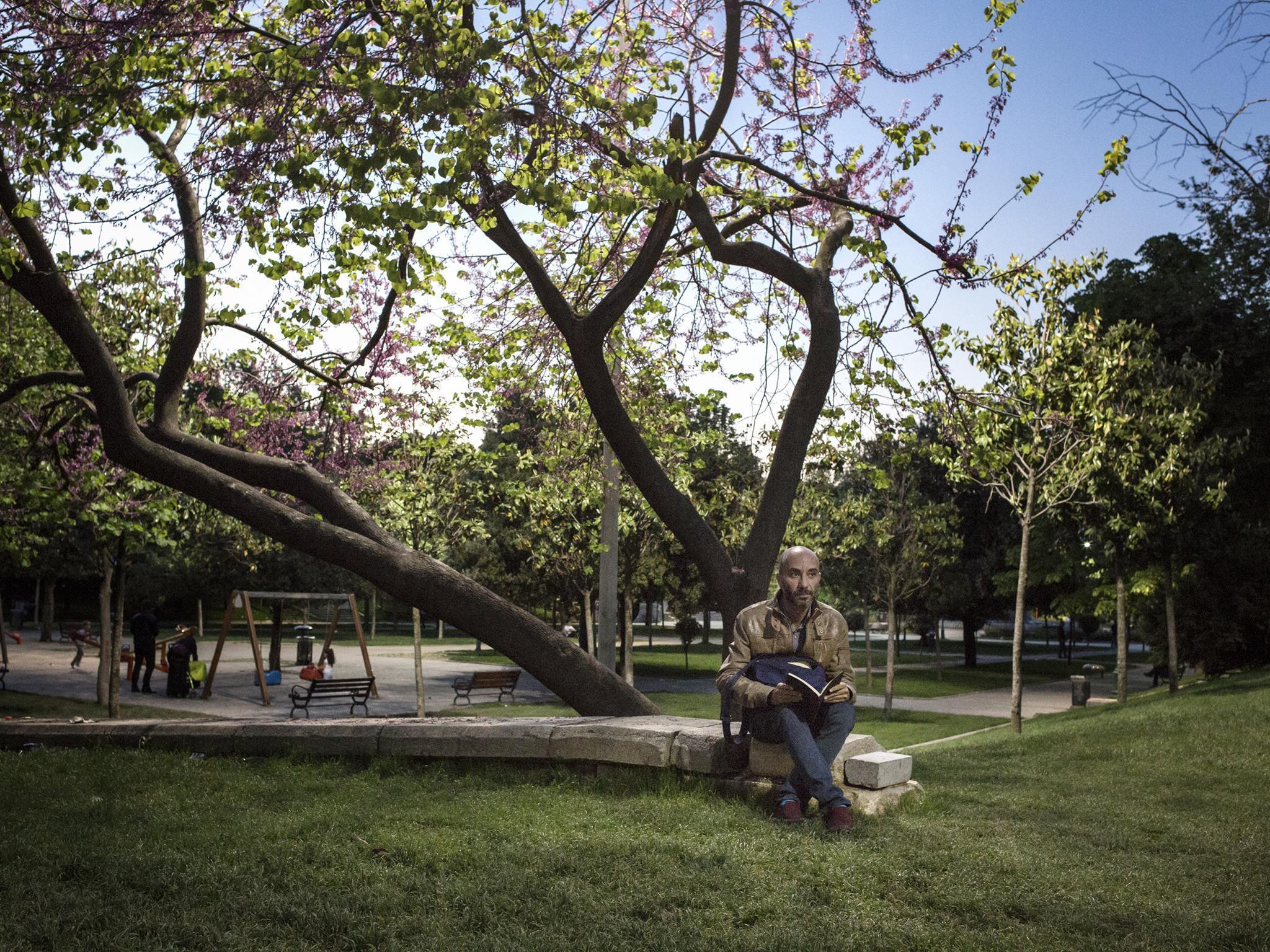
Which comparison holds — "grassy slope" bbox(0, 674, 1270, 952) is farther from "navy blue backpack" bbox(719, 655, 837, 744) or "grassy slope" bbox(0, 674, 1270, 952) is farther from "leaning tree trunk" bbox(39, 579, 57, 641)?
"leaning tree trunk" bbox(39, 579, 57, 641)

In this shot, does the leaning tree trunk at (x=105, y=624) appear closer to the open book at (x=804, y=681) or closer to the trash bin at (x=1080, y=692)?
the open book at (x=804, y=681)

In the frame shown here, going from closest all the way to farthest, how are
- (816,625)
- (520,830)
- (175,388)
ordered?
(520,830) < (816,625) < (175,388)

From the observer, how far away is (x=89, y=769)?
24.4 ft

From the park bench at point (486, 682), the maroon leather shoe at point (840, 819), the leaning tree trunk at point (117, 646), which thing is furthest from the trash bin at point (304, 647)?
the maroon leather shoe at point (840, 819)

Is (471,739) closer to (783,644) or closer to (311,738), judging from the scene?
(311,738)

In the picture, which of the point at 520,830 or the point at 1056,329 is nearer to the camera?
the point at 520,830

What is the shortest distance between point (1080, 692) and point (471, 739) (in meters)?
20.4

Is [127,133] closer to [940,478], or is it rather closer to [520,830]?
[520,830]

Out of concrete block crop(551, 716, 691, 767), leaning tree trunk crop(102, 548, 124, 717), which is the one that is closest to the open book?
concrete block crop(551, 716, 691, 767)

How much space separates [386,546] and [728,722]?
3.67 meters

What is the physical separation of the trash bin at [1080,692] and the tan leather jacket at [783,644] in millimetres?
20224

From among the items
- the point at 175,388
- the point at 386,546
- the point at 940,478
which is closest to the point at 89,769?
the point at 386,546

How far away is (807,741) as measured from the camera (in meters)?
5.64

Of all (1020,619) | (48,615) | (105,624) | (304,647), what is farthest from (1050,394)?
(48,615)
